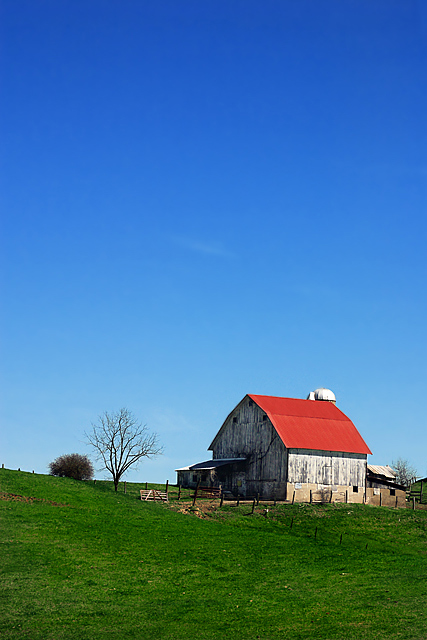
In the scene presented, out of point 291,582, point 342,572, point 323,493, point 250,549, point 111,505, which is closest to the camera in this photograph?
point 291,582

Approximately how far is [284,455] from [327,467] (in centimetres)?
593

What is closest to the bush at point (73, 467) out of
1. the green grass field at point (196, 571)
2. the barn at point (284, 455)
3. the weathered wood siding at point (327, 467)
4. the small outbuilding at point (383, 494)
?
the barn at point (284, 455)

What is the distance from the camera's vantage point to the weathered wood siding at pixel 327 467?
6488 centimetres

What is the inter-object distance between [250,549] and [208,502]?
19109 millimetres

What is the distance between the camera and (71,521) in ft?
137

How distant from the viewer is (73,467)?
3039 inches

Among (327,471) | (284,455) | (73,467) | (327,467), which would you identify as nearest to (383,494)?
(327,471)

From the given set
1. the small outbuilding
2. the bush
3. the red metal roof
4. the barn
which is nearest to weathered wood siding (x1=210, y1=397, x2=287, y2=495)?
the barn

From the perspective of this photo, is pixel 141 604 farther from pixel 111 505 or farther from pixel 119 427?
pixel 119 427

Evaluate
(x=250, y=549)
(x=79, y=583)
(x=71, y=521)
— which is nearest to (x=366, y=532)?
(x=250, y=549)

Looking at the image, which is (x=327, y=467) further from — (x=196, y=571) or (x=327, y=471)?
(x=196, y=571)

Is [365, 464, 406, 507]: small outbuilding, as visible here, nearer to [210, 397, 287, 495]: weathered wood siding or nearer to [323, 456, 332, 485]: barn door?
[323, 456, 332, 485]: barn door

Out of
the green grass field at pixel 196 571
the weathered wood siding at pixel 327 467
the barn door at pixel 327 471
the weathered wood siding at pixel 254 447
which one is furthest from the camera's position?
the barn door at pixel 327 471

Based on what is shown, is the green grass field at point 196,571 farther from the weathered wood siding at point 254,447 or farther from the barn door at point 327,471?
the barn door at point 327,471
